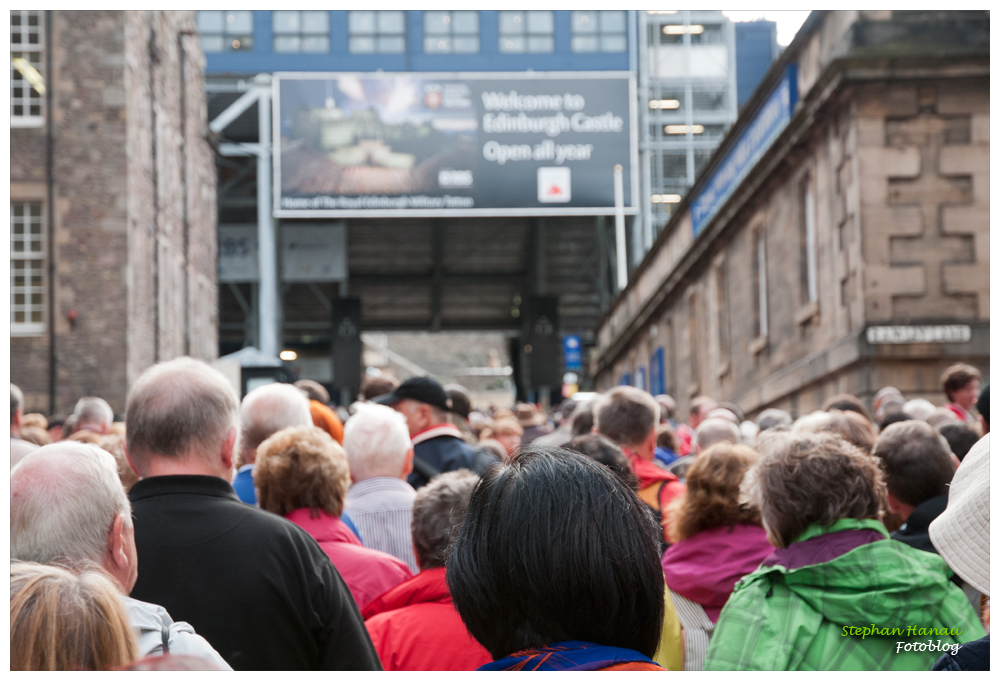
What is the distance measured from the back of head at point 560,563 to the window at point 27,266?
21713mm

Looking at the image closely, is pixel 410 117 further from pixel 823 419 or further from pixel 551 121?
pixel 823 419

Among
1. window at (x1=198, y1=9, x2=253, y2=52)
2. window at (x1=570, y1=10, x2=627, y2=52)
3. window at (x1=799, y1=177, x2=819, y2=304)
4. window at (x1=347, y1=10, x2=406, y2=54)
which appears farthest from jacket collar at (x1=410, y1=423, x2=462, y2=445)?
window at (x1=198, y1=9, x2=253, y2=52)

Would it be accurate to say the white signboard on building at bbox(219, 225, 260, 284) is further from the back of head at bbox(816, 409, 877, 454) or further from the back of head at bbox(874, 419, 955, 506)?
the back of head at bbox(874, 419, 955, 506)

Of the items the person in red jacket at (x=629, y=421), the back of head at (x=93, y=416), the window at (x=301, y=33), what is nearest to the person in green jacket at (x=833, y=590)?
the person in red jacket at (x=629, y=421)

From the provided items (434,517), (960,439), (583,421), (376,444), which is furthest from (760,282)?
(434,517)

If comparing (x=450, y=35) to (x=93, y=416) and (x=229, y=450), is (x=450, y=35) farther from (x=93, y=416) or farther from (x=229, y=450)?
(x=229, y=450)

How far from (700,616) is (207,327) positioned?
27444 millimetres

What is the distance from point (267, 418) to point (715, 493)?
2173 mm

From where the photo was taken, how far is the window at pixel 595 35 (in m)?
41.7

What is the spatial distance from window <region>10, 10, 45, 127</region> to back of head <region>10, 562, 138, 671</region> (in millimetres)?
22214

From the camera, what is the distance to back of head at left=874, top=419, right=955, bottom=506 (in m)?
4.00

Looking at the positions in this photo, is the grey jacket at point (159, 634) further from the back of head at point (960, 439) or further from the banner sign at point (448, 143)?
the banner sign at point (448, 143)
